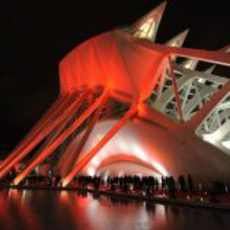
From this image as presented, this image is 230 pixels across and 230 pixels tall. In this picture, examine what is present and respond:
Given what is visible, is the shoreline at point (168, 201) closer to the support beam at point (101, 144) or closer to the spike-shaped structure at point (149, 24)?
the support beam at point (101, 144)

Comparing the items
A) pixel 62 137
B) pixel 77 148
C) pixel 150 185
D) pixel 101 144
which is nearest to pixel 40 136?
pixel 62 137

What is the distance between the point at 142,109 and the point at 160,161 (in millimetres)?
3490

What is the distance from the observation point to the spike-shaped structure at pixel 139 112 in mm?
14539

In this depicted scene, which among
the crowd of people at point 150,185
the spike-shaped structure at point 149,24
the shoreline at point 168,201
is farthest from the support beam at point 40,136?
the spike-shaped structure at point 149,24

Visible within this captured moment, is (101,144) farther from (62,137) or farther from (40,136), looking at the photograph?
(40,136)

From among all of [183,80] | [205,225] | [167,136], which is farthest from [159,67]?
[205,225]

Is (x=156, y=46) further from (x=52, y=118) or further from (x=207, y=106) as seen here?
(x=52, y=118)

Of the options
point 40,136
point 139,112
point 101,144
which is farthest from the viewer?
point 40,136

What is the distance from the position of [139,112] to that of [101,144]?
3.26 meters

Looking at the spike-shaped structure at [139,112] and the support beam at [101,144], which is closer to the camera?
the spike-shaped structure at [139,112]

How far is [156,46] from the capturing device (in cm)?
1792

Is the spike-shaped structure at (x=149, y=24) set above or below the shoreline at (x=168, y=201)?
above

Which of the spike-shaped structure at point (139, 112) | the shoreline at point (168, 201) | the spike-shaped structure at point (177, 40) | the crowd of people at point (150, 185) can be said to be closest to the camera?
the shoreline at point (168, 201)

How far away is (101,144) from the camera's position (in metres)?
17.3
